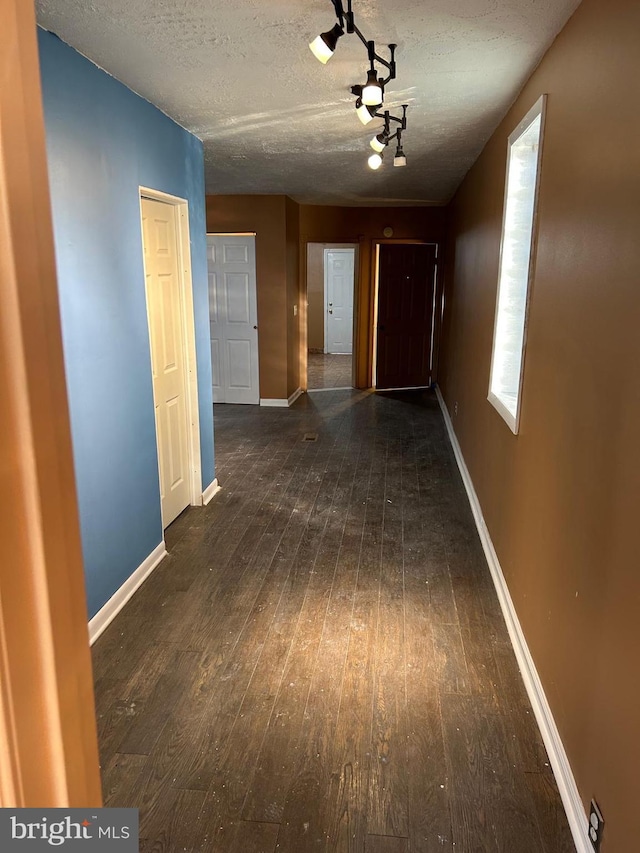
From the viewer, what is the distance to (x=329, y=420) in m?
6.47

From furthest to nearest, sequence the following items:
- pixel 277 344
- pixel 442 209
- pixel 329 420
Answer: pixel 442 209, pixel 277 344, pixel 329 420

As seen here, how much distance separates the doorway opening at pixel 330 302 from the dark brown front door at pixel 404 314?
110 inches

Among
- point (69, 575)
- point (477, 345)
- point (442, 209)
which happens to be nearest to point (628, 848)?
point (69, 575)

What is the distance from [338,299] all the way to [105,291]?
9032 mm

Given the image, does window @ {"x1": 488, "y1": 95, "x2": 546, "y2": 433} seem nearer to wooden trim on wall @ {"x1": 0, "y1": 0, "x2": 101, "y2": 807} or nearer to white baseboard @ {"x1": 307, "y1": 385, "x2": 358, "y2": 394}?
wooden trim on wall @ {"x1": 0, "y1": 0, "x2": 101, "y2": 807}

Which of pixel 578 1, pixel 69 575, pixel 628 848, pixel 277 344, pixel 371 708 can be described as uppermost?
pixel 578 1

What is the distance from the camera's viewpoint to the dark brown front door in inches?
308

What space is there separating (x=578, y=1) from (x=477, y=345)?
2.40 meters

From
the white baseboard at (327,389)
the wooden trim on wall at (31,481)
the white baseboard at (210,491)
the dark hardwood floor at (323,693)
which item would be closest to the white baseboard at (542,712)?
the dark hardwood floor at (323,693)

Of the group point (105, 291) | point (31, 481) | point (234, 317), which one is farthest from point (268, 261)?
point (31, 481)

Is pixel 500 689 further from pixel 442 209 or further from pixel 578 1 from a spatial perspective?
pixel 442 209

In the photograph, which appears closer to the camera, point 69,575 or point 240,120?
point 69,575

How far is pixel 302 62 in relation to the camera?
2543mm

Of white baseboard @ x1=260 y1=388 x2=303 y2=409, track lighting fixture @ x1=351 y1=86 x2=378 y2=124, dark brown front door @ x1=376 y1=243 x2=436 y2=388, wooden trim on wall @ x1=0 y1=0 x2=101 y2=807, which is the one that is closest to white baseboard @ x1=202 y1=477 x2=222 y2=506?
track lighting fixture @ x1=351 y1=86 x2=378 y2=124
